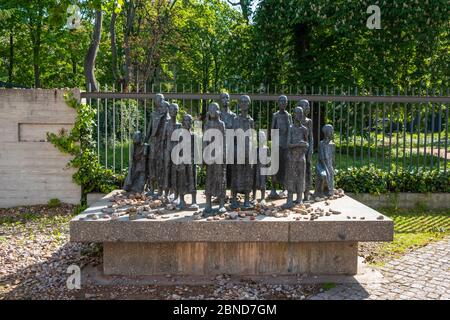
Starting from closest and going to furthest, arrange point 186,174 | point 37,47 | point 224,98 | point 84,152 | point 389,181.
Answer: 1. point 186,174
2. point 224,98
3. point 84,152
4. point 389,181
5. point 37,47

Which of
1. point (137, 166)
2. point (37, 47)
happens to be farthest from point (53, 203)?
point (37, 47)

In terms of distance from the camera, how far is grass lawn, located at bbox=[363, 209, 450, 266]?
6.74m

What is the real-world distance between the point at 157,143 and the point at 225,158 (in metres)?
1.11

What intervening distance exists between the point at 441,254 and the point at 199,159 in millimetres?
3916

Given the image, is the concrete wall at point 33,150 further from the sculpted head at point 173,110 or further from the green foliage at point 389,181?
the green foliage at point 389,181

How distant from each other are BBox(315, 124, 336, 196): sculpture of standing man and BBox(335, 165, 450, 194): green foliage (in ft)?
11.3

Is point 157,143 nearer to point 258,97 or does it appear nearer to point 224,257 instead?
point 224,257

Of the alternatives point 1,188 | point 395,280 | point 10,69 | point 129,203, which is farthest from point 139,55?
point 395,280

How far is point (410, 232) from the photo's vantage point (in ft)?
26.6

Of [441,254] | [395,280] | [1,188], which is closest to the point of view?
[395,280]

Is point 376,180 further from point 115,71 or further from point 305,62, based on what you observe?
point 115,71

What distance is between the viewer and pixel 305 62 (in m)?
15.4

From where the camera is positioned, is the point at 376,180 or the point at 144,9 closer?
the point at 376,180

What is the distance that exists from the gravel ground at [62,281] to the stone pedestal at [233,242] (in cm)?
32
